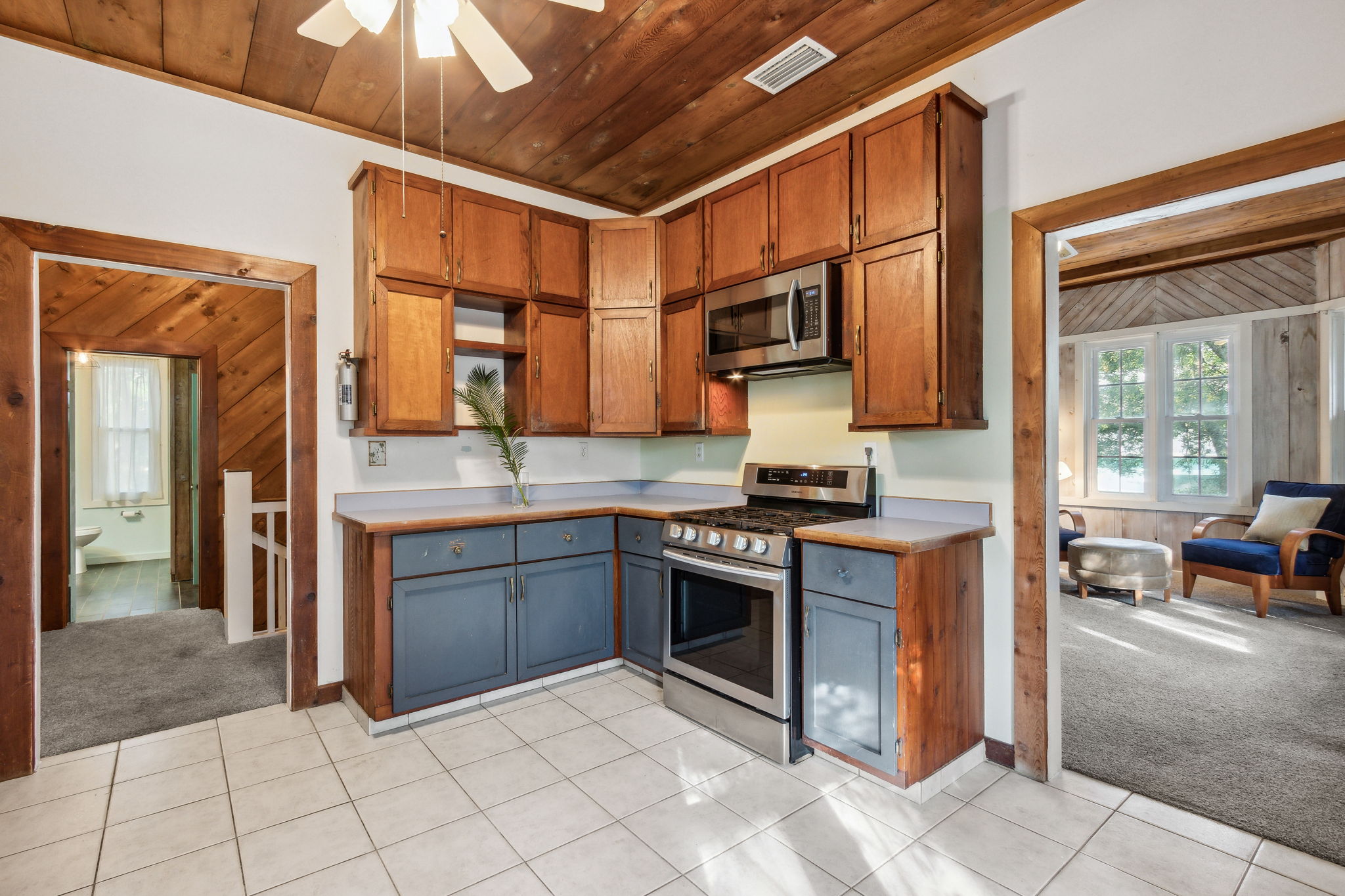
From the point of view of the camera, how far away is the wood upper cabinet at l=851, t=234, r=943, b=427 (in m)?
2.31

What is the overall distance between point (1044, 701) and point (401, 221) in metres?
3.39

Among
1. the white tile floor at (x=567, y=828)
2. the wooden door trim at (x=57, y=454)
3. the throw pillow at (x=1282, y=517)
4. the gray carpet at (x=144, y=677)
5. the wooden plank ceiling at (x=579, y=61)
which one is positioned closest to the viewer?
the white tile floor at (x=567, y=828)

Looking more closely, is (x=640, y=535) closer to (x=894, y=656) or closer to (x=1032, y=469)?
(x=894, y=656)

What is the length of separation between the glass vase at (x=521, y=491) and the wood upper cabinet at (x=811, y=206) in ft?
5.61

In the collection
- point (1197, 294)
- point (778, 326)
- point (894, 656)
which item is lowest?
point (894, 656)

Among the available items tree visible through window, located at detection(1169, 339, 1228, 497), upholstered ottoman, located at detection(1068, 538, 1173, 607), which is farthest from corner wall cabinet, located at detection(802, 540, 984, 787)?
tree visible through window, located at detection(1169, 339, 1228, 497)

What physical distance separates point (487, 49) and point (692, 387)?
6.11ft

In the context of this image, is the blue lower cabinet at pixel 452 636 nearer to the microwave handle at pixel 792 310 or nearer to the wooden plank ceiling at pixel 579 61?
the microwave handle at pixel 792 310

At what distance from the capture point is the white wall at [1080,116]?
185cm

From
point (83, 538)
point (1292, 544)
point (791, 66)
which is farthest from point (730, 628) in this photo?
point (83, 538)

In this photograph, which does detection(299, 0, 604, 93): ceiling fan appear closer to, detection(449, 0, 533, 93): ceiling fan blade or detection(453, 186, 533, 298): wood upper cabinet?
detection(449, 0, 533, 93): ceiling fan blade

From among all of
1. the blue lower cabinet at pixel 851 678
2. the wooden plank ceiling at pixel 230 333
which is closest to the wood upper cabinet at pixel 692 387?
the blue lower cabinet at pixel 851 678

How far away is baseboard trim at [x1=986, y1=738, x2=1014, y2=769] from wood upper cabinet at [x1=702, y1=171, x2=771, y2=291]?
2.19 meters

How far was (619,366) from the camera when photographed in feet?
11.8
